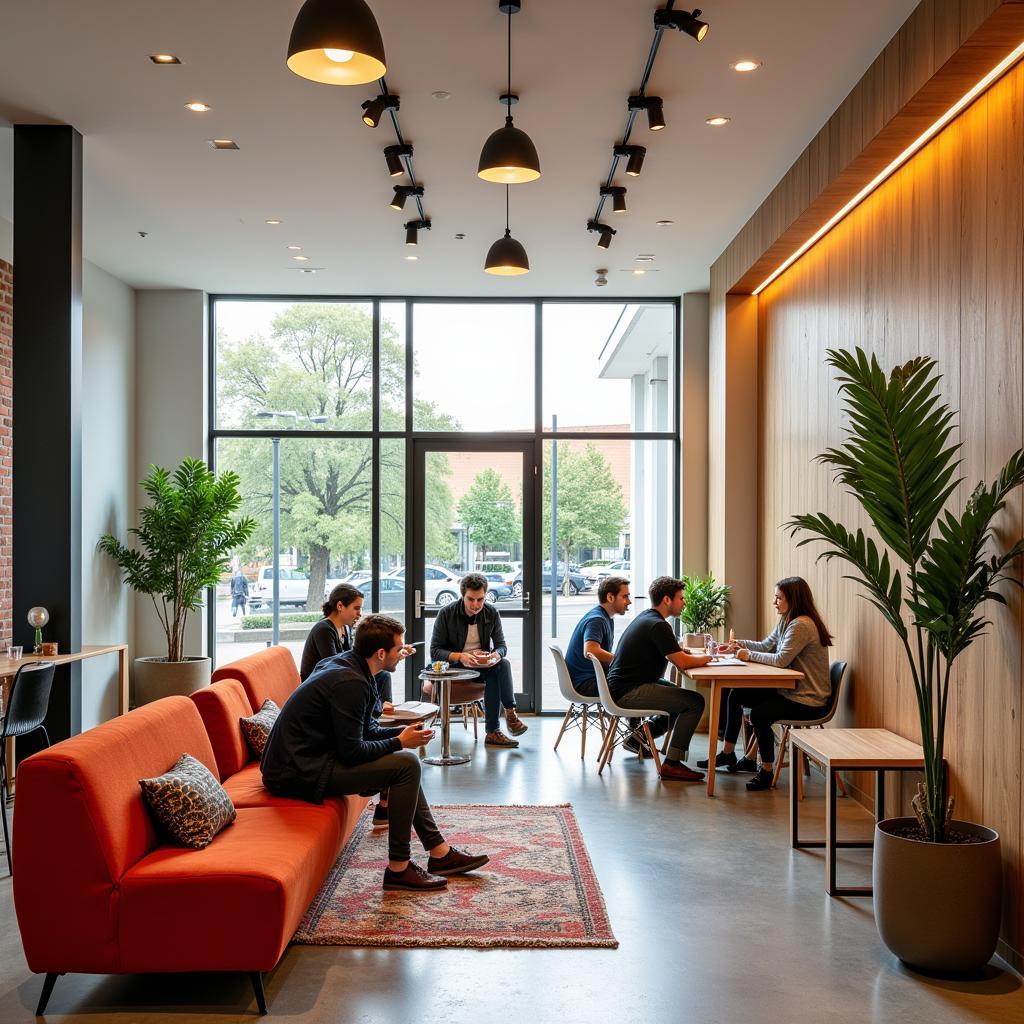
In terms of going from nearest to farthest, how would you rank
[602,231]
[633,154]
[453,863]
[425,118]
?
[453,863] < [425,118] < [633,154] < [602,231]

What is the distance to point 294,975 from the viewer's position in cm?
367

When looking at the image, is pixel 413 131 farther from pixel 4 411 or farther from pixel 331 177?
pixel 4 411

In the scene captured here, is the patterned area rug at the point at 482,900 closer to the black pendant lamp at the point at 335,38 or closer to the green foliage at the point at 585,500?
the black pendant lamp at the point at 335,38

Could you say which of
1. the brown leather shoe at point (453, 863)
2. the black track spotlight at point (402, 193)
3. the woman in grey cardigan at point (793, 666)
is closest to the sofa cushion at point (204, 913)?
the brown leather shoe at point (453, 863)

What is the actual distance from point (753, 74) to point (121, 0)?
9.01 ft

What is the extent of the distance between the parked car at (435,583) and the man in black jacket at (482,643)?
4.56 feet

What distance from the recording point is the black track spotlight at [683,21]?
405 cm

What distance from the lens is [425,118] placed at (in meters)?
5.34

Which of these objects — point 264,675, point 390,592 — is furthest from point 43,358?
point 390,592

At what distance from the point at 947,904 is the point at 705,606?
448 cm

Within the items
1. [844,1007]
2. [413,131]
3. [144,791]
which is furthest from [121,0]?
[844,1007]

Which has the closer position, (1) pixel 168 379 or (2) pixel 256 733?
(2) pixel 256 733

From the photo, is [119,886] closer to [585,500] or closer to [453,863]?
[453,863]

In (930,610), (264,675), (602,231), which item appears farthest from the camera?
(602,231)
